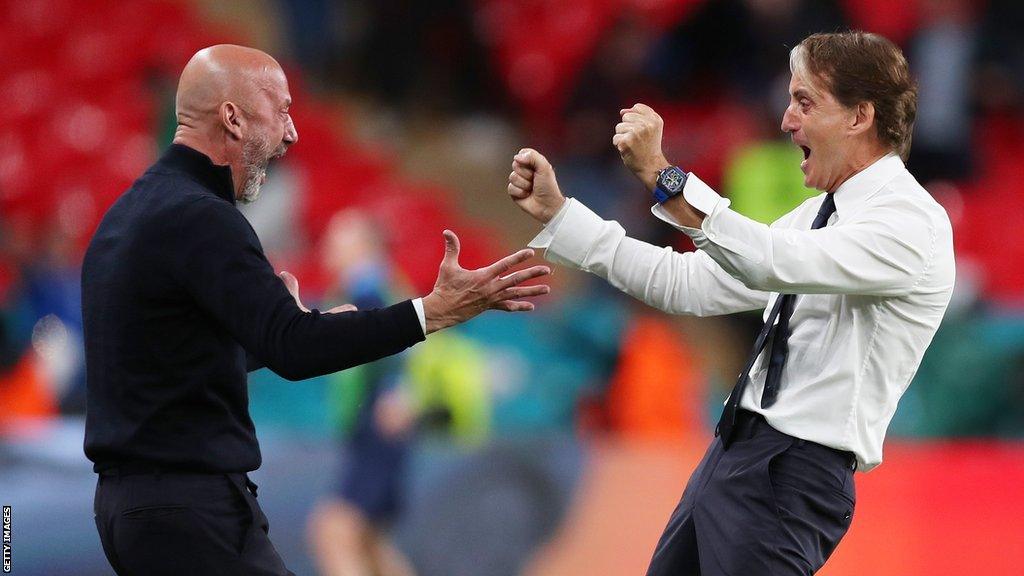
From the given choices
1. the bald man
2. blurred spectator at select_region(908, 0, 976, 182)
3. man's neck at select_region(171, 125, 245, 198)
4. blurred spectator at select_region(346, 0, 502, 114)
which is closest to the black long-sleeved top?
the bald man

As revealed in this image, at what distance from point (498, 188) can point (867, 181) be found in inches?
251

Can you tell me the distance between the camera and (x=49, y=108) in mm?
9023

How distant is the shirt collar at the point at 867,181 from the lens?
2.89m

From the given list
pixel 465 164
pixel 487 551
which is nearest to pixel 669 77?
pixel 465 164

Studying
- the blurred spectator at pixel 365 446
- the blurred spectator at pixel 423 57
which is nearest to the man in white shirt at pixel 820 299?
the blurred spectator at pixel 365 446

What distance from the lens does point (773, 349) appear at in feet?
9.70

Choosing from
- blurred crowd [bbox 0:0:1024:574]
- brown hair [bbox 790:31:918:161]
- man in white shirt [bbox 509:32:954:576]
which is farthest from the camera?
blurred crowd [bbox 0:0:1024:574]

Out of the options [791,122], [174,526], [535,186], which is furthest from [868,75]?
[174,526]

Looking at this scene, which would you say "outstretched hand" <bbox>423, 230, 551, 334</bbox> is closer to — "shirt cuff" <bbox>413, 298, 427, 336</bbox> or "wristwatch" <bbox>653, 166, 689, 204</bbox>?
"shirt cuff" <bbox>413, 298, 427, 336</bbox>

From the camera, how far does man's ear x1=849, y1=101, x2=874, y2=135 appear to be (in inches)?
114

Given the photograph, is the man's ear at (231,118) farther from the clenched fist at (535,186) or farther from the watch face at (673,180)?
the watch face at (673,180)

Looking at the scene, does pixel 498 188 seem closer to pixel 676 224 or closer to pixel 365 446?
pixel 365 446

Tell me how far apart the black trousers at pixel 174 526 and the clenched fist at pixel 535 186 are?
961 millimetres

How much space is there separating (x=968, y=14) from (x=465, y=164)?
11.8 feet
